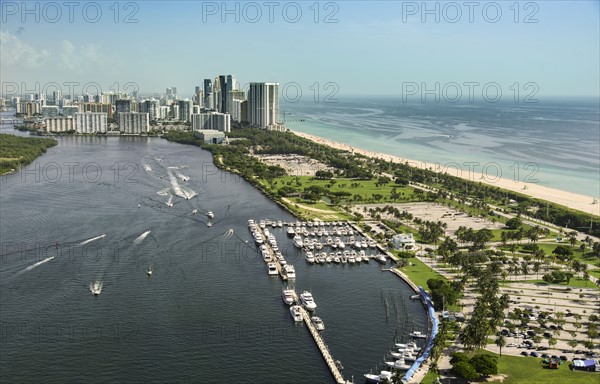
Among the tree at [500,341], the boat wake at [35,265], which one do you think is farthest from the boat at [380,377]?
the boat wake at [35,265]

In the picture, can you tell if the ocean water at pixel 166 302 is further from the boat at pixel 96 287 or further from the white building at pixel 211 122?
the white building at pixel 211 122

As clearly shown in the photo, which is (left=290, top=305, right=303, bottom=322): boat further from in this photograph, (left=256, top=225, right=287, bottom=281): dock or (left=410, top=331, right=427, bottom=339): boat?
(left=410, top=331, right=427, bottom=339): boat

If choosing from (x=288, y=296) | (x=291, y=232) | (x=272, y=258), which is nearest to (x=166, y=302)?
(x=288, y=296)

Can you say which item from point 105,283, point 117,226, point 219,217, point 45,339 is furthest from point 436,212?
point 45,339

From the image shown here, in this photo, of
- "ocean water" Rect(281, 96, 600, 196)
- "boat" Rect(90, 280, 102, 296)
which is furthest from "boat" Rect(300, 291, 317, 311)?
"ocean water" Rect(281, 96, 600, 196)

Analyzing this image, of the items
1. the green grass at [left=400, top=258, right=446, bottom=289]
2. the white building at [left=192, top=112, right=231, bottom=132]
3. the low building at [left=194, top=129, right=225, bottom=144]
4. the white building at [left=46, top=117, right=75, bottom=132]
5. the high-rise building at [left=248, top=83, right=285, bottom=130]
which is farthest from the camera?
the high-rise building at [left=248, top=83, right=285, bottom=130]

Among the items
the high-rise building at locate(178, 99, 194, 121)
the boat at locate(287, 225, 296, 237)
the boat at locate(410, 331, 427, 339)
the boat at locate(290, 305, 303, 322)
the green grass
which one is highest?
the high-rise building at locate(178, 99, 194, 121)

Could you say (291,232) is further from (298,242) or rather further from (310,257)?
(310,257)
